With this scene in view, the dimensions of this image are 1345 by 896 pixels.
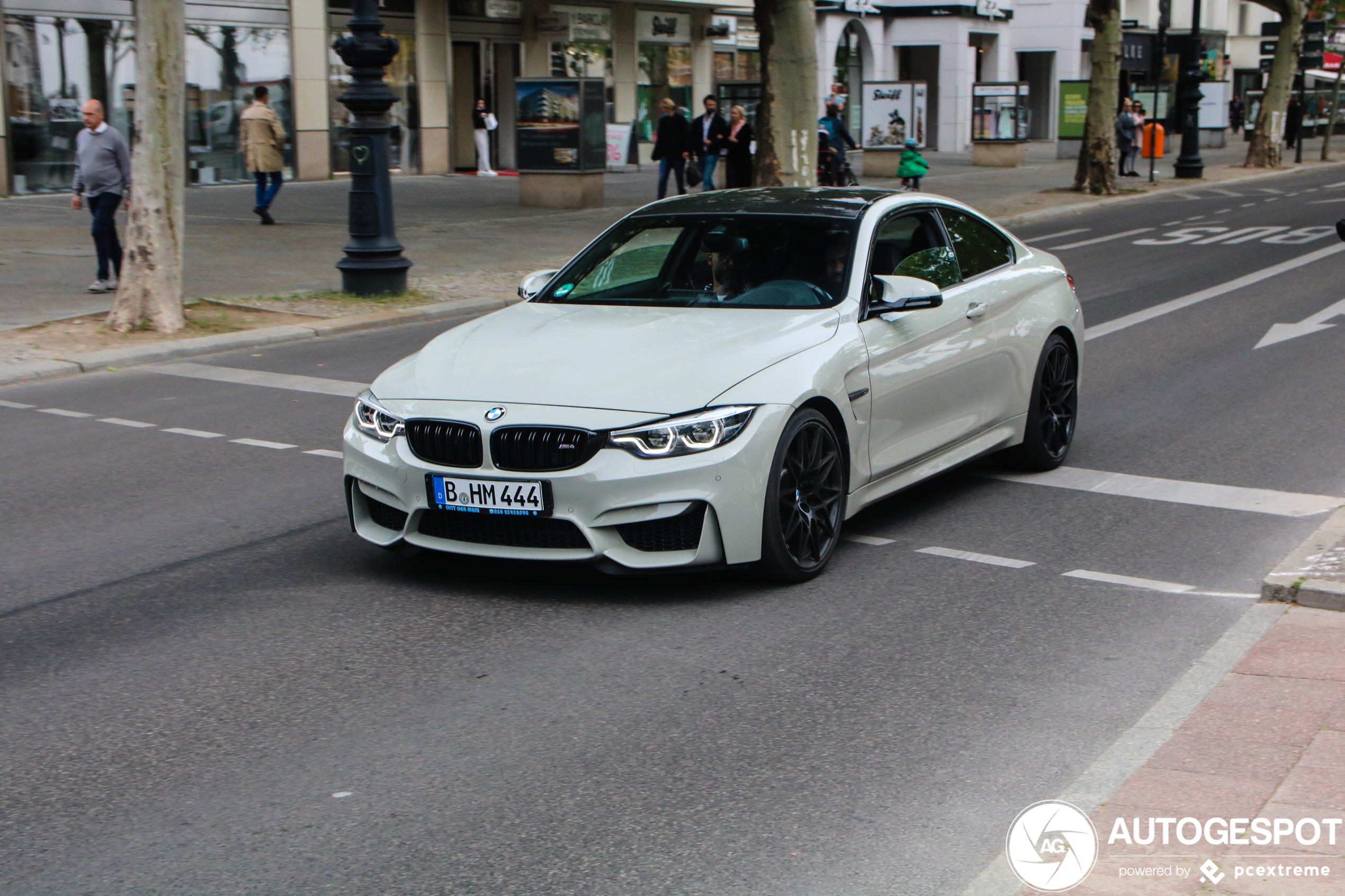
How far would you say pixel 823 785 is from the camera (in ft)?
13.8

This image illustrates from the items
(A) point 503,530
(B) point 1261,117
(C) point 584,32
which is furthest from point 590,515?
(B) point 1261,117

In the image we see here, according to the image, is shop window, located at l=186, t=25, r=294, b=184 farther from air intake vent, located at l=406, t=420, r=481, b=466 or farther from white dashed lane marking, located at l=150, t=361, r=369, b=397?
air intake vent, located at l=406, t=420, r=481, b=466

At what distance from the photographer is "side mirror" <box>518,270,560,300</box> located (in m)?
7.37

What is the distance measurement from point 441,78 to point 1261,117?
23119 millimetres

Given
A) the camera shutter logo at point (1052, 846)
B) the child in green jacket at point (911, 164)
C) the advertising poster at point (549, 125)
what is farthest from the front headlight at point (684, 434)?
the child in green jacket at point (911, 164)

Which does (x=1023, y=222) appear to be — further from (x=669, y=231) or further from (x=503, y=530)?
(x=503, y=530)

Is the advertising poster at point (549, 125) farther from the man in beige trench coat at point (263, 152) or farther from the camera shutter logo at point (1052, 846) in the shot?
the camera shutter logo at point (1052, 846)

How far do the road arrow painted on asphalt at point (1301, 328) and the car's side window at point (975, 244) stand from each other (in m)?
5.43

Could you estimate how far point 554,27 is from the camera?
37844 millimetres

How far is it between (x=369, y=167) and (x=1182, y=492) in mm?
9876

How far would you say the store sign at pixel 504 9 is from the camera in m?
36.5

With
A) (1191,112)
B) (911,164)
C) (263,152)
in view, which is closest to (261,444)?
(263,152)

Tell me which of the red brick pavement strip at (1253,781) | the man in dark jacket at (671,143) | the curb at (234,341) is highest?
the man in dark jacket at (671,143)

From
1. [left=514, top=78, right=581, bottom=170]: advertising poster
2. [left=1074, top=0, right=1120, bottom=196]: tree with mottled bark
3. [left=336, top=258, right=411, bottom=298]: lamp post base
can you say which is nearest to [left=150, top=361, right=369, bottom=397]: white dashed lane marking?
[left=336, top=258, right=411, bottom=298]: lamp post base
